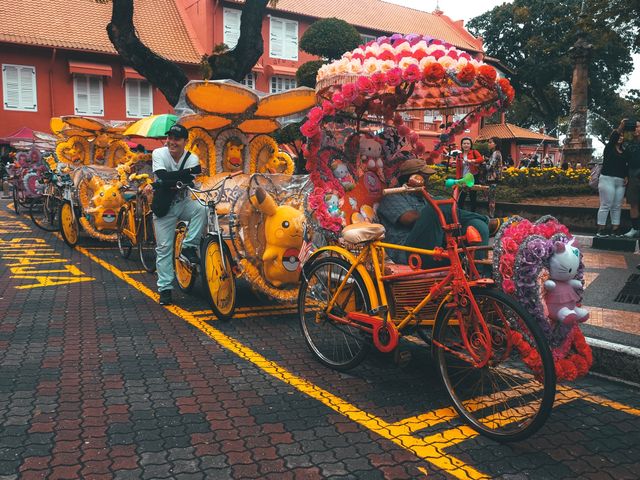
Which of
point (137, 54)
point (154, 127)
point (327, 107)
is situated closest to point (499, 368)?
point (327, 107)

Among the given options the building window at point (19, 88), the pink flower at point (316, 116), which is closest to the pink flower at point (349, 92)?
the pink flower at point (316, 116)

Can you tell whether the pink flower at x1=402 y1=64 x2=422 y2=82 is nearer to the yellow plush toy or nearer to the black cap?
the yellow plush toy

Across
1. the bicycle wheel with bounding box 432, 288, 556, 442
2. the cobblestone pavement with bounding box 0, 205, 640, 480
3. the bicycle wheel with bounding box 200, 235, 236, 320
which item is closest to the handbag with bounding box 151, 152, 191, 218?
the bicycle wheel with bounding box 200, 235, 236, 320

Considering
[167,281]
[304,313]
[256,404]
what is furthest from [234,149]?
[256,404]

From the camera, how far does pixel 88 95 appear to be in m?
26.8

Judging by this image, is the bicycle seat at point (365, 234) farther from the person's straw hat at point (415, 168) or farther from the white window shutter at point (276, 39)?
the white window shutter at point (276, 39)

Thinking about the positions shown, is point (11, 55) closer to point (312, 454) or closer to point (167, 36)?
point (167, 36)

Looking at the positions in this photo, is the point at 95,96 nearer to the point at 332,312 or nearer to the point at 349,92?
the point at 349,92

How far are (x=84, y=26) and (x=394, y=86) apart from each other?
26374 millimetres

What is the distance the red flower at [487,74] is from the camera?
194 inches

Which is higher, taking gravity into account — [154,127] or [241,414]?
[154,127]

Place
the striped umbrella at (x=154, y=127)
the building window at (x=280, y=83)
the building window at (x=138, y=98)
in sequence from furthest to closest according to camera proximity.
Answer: the building window at (x=280, y=83) < the building window at (x=138, y=98) < the striped umbrella at (x=154, y=127)

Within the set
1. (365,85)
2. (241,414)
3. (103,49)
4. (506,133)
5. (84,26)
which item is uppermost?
(84,26)

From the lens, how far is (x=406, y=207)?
560 cm
